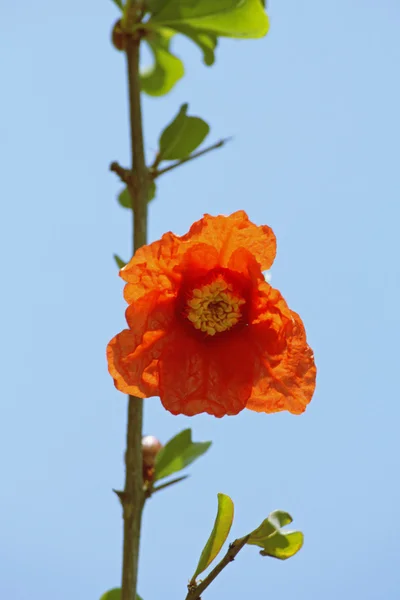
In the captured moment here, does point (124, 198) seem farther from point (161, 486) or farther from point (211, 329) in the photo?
point (161, 486)

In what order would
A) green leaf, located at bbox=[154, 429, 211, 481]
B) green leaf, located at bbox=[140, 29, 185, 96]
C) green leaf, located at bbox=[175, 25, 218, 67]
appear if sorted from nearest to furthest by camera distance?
green leaf, located at bbox=[154, 429, 211, 481], green leaf, located at bbox=[175, 25, 218, 67], green leaf, located at bbox=[140, 29, 185, 96]

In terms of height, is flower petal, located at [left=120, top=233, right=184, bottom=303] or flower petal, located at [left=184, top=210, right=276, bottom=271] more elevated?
flower petal, located at [left=184, top=210, right=276, bottom=271]

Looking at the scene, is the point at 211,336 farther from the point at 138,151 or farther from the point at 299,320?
the point at 138,151

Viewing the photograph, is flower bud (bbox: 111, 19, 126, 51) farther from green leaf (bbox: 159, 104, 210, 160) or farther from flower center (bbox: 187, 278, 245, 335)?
flower center (bbox: 187, 278, 245, 335)

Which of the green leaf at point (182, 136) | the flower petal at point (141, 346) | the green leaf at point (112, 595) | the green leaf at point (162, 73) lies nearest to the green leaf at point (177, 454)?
the flower petal at point (141, 346)

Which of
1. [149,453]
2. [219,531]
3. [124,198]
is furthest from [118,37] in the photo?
[219,531]

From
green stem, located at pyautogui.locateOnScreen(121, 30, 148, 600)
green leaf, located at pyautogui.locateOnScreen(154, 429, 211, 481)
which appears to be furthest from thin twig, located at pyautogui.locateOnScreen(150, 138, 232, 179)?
green leaf, located at pyautogui.locateOnScreen(154, 429, 211, 481)

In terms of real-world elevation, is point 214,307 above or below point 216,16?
below

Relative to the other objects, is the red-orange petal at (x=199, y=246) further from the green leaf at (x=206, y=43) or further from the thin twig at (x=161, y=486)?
the green leaf at (x=206, y=43)
